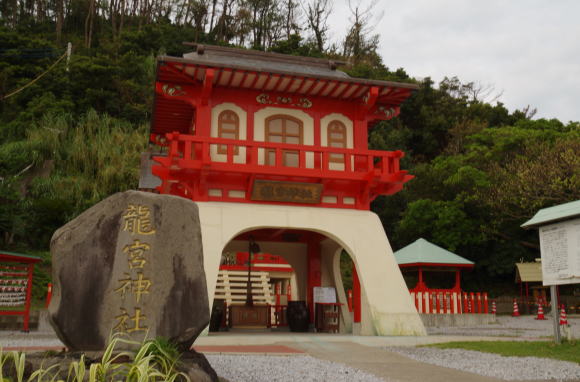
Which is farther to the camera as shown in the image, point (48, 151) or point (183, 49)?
point (183, 49)

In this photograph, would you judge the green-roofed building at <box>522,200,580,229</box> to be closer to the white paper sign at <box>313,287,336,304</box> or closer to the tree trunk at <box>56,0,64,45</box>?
the white paper sign at <box>313,287,336,304</box>

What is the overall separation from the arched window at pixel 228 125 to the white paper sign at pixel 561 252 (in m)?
7.57

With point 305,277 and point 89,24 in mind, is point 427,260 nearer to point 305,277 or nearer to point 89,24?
point 305,277

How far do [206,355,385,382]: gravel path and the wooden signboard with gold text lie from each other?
4872mm

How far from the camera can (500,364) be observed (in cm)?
810

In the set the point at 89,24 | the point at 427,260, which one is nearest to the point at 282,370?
the point at 427,260

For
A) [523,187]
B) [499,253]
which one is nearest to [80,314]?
[523,187]

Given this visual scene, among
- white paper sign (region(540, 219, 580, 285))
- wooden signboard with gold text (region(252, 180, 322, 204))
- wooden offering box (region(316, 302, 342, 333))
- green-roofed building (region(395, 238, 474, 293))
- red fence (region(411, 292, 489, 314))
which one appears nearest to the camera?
white paper sign (region(540, 219, 580, 285))

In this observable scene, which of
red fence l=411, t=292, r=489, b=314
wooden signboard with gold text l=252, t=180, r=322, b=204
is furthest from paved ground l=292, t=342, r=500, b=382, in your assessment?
red fence l=411, t=292, r=489, b=314

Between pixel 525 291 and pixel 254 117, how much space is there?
22963mm

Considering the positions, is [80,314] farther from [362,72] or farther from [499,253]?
[362,72]

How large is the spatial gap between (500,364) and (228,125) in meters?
8.69

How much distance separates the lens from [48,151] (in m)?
27.2

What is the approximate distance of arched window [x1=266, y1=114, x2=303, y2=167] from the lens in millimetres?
13914
